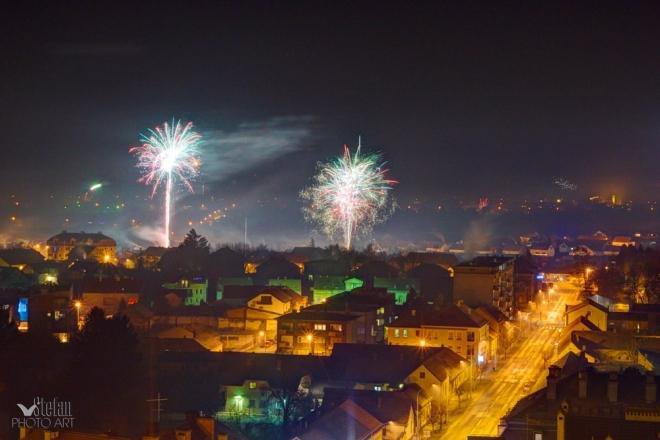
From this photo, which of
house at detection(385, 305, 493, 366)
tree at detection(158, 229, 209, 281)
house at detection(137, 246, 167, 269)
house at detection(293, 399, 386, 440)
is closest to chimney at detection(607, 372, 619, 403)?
house at detection(293, 399, 386, 440)

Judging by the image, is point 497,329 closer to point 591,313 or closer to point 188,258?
point 591,313

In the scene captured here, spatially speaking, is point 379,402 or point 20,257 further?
point 20,257

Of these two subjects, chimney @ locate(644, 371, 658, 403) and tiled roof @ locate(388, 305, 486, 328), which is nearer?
chimney @ locate(644, 371, 658, 403)

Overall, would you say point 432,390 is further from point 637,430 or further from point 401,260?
point 401,260

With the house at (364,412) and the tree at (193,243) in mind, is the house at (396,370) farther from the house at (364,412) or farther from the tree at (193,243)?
the tree at (193,243)

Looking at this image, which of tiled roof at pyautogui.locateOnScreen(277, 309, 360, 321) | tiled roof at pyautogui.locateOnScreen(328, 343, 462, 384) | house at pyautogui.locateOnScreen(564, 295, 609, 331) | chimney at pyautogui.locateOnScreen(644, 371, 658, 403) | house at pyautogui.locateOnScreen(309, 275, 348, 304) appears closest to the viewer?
chimney at pyautogui.locateOnScreen(644, 371, 658, 403)

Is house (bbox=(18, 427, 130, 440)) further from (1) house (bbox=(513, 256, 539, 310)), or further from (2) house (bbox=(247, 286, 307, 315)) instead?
(1) house (bbox=(513, 256, 539, 310))

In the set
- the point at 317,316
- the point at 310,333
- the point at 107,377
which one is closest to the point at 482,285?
the point at 317,316
